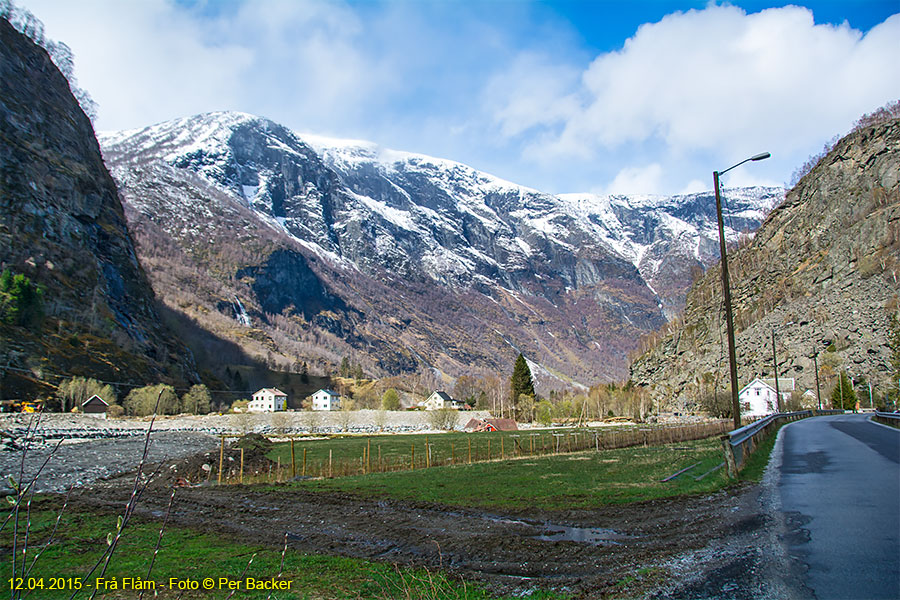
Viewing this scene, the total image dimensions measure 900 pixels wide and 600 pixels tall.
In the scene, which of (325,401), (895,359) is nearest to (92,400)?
(325,401)

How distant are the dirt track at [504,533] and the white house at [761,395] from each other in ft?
290

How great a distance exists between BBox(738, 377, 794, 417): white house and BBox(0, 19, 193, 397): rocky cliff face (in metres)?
109

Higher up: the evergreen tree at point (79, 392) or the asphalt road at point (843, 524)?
the evergreen tree at point (79, 392)

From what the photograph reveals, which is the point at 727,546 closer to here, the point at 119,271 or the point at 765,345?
the point at 765,345

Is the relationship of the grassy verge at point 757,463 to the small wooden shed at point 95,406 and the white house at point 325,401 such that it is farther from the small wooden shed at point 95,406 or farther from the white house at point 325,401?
the white house at point 325,401

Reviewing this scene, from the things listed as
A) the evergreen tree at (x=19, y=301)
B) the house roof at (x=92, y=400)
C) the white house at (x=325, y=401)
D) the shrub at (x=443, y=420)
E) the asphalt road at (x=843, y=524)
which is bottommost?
the shrub at (x=443, y=420)

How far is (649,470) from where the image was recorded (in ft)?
76.7

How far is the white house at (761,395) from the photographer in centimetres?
9081

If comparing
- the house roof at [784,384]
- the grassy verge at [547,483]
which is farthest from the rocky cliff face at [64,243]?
the house roof at [784,384]

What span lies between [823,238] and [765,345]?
→ 74.8ft

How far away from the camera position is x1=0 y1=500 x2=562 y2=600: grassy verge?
9000 mm

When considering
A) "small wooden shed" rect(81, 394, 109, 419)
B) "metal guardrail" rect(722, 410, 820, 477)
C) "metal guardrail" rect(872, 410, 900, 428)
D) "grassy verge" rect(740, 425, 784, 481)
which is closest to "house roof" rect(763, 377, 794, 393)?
"metal guardrail" rect(872, 410, 900, 428)

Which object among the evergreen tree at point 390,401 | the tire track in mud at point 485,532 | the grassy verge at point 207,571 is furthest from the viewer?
the evergreen tree at point 390,401

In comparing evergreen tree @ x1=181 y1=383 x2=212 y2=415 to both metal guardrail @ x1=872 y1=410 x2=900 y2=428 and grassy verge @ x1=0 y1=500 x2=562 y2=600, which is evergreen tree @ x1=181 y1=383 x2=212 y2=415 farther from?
metal guardrail @ x1=872 y1=410 x2=900 y2=428
